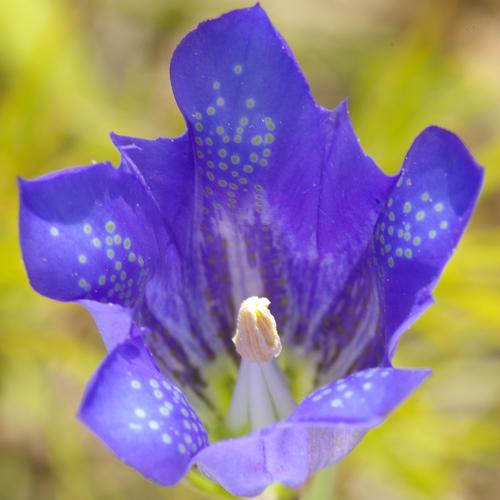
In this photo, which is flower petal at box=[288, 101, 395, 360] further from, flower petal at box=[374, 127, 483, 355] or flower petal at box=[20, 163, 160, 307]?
flower petal at box=[20, 163, 160, 307]

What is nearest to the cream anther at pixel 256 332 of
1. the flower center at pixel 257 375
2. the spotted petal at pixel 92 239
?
the flower center at pixel 257 375

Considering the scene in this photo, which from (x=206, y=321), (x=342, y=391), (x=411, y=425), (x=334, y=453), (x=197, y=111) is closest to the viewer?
(x=342, y=391)

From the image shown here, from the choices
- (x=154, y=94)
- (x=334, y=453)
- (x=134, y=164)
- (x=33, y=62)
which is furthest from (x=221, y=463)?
(x=154, y=94)

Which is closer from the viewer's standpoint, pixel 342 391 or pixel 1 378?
pixel 342 391

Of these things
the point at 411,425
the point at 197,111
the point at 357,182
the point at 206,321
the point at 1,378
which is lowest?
the point at 411,425

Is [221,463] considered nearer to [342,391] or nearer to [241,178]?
[342,391]

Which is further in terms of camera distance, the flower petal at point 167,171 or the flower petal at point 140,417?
the flower petal at point 167,171

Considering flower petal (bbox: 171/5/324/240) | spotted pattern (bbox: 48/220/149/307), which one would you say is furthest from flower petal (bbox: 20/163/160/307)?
flower petal (bbox: 171/5/324/240)

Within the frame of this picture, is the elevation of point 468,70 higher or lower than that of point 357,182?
higher

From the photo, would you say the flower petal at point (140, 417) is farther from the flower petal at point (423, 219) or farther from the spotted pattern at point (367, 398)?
the flower petal at point (423, 219)

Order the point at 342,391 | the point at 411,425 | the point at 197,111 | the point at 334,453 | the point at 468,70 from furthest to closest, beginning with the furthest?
the point at 468,70 < the point at 411,425 < the point at 197,111 < the point at 334,453 < the point at 342,391
